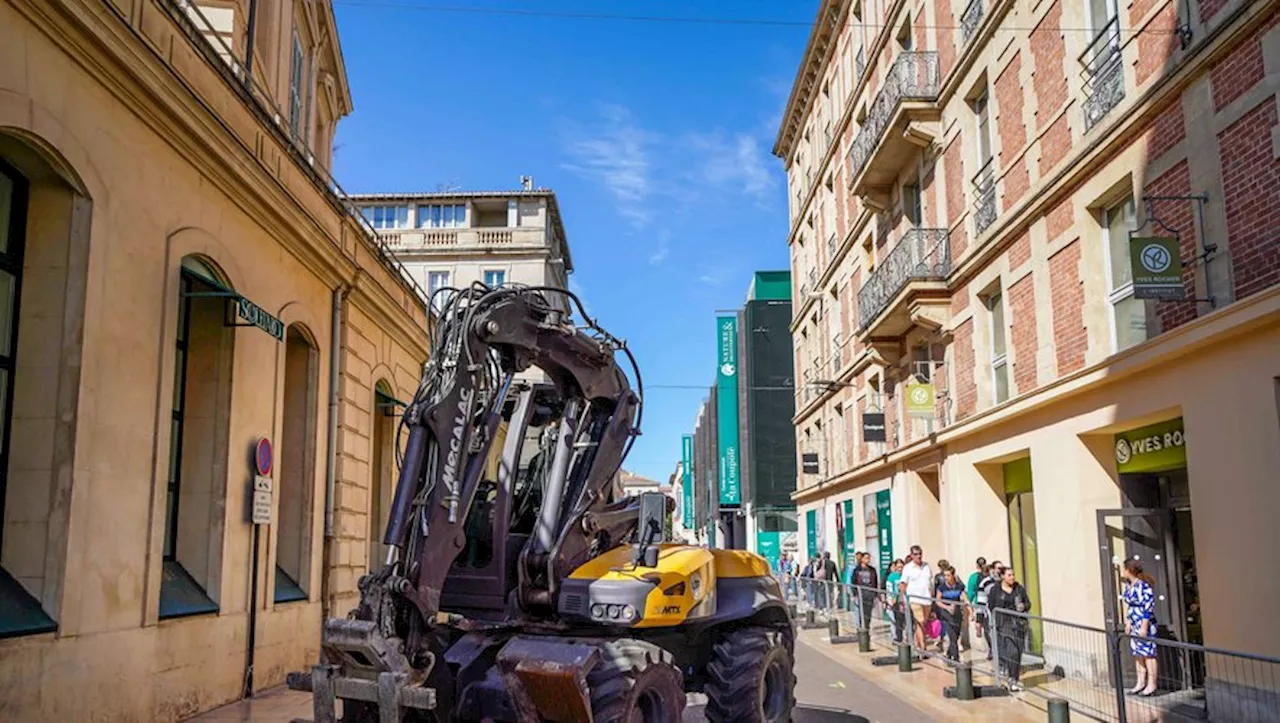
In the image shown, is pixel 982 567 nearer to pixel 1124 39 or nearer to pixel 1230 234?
pixel 1230 234

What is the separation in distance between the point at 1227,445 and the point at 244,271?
1104 cm

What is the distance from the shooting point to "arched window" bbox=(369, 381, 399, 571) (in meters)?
17.8

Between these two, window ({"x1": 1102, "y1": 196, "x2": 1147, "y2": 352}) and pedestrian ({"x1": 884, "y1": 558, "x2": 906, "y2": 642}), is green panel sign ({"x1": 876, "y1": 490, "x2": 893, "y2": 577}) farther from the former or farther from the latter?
window ({"x1": 1102, "y1": 196, "x2": 1147, "y2": 352})

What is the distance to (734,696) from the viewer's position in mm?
7594

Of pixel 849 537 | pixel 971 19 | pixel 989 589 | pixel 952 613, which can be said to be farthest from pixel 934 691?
pixel 849 537

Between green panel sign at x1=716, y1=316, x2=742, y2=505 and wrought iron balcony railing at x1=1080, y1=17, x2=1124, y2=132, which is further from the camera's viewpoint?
green panel sign at x1=716, y1=316, x2=742, y2=505

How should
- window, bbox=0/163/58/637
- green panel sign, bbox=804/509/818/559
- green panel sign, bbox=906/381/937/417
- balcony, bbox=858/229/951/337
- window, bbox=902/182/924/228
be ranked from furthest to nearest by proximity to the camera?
green panel sign, bbox=804/509/818/559 → window, bbox=902/182/924/228 → green panel sign, bbox=906/381/937/417 → balcony, bbox=858/229/951/337 → window, bbox=0/163/58/637

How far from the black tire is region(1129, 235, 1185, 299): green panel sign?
596 cm

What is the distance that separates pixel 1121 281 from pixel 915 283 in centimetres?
599

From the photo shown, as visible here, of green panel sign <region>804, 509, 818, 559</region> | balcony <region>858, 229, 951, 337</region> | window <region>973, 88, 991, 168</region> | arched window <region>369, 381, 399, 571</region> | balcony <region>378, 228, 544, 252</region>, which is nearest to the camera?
window <region>973, 88, 991, 168</region>

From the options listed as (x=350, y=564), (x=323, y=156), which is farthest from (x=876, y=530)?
(x=323, y=156)

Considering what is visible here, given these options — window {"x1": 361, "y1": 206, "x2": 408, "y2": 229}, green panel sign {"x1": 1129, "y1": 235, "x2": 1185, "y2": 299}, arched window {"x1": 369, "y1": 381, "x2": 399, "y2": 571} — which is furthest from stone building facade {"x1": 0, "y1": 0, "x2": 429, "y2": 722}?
window {"x1": 361, "y1": 206, "x2": 408, "y2": 229}

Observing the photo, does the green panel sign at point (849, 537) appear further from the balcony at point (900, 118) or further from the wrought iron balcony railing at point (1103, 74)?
the wrought iron balcony railing at point (1103, 74)

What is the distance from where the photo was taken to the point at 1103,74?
42.6 ft
